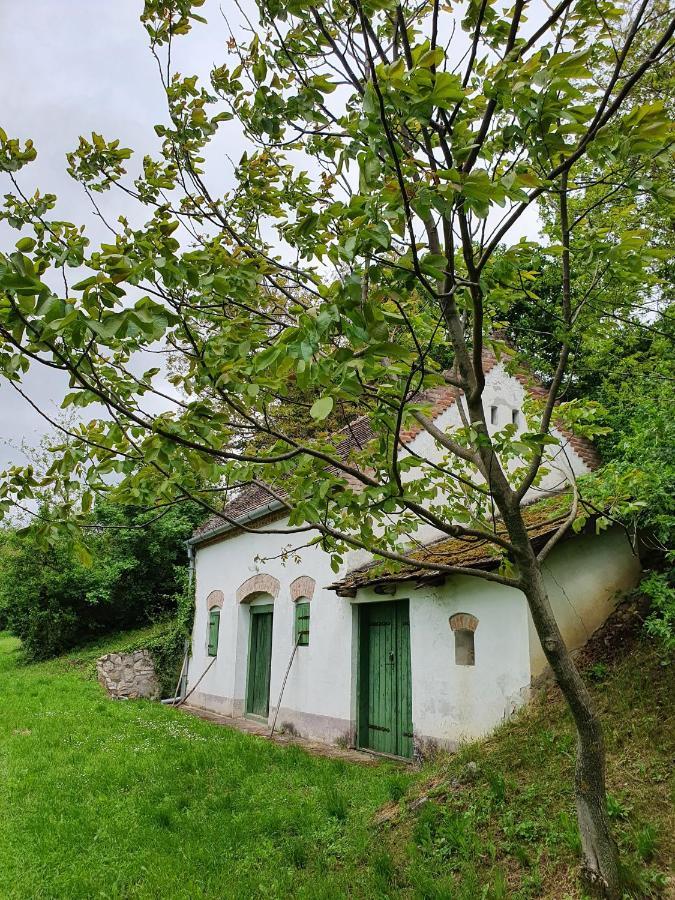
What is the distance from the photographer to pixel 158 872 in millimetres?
4617

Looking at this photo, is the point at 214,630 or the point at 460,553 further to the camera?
the point at 214,630

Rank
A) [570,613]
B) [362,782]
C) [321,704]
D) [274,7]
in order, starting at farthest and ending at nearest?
[321,704], [570,613], [362,782], [274,7]

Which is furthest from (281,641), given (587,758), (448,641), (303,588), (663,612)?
(587,758)

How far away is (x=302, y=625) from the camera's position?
33.0ft

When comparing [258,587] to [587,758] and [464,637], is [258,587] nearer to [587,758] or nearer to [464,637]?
[464,637]

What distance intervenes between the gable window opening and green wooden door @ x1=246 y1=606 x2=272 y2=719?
134cm

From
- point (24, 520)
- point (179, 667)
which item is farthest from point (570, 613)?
point (24, 520)

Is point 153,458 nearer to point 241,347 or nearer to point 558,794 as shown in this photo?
point 241,347

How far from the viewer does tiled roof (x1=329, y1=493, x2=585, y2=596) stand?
6.24 meters

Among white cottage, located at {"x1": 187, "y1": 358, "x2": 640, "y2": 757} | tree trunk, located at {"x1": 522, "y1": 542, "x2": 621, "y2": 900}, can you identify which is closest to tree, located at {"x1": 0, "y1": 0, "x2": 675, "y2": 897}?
tree trunk, located at {"x1": 522, "y1": 542, "x2": 621, "y2": 900}

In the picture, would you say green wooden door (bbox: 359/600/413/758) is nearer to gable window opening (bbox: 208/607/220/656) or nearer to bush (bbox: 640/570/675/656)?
bush (bbox: 640/570/675/656)

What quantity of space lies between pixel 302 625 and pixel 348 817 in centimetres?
482

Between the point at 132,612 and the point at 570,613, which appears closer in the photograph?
the point at 570,613

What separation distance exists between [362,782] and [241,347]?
5490 millimetres
